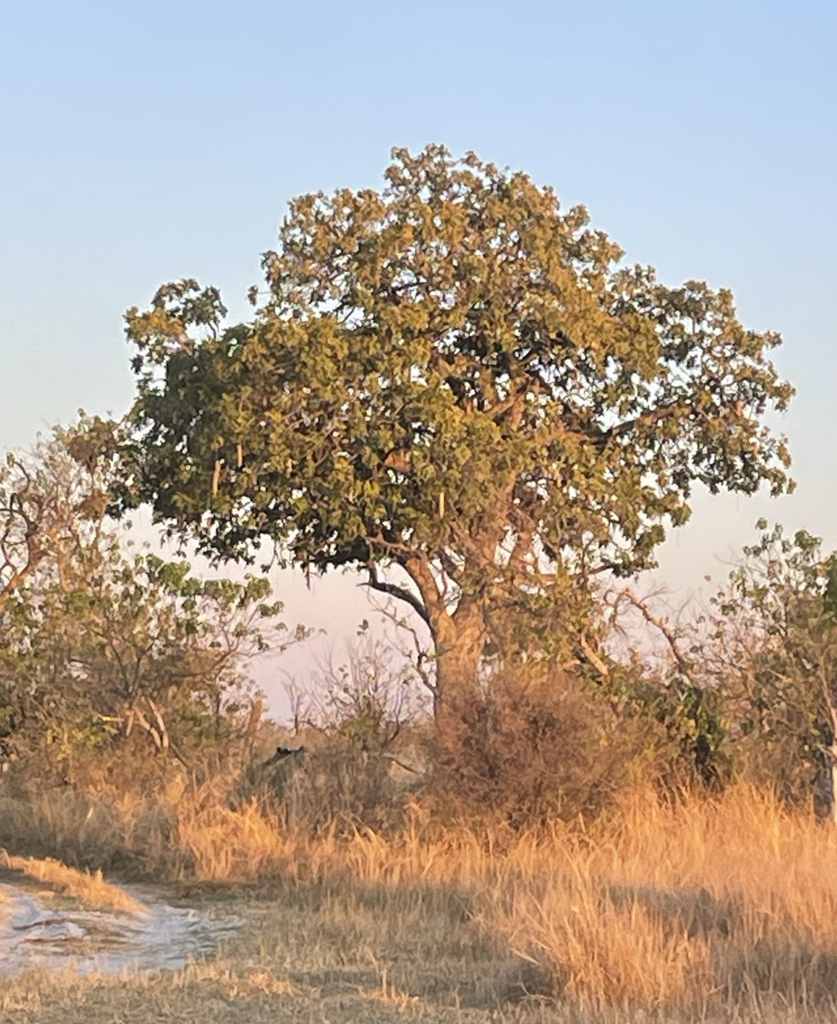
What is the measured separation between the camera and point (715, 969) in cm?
876

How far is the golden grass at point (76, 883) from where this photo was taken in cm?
1238

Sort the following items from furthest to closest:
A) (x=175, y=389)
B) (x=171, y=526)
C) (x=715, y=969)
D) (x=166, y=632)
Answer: (x=166, y=632) → (x=171, y=526) → (x=175, y=389) → (x=715, y=969)

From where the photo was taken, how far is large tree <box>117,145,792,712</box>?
16.3 metres

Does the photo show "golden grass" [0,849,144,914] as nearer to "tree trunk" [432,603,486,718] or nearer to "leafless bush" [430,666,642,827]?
"leafless bush" [430,666,642,827]

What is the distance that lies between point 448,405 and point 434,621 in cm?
298

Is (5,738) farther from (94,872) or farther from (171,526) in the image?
(94,872)

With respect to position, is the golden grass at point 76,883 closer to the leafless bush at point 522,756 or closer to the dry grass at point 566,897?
the dry grass at point 566,897

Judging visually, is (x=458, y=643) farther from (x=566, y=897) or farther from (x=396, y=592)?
(x=566, y=897)

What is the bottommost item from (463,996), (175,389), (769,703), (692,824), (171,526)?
(463,996)

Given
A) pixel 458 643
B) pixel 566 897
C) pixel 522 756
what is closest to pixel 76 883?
pixel 522 756

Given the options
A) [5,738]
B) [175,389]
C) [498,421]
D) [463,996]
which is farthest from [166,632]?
[463,996]

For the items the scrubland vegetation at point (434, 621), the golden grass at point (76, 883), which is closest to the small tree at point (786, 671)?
the scrubland vegetation at point (434, 621)

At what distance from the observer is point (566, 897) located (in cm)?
1028

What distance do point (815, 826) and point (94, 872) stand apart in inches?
281
